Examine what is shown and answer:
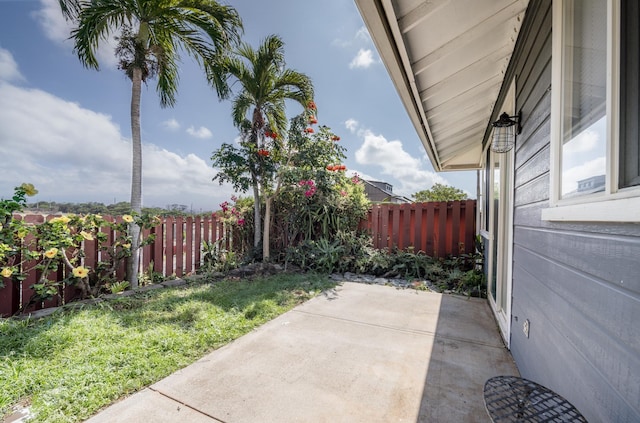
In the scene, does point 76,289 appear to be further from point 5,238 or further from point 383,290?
point 383,290

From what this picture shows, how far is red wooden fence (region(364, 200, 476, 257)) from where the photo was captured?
17.3ft

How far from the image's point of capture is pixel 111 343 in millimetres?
2260

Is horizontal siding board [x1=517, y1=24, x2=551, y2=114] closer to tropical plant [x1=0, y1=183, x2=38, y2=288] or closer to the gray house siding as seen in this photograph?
the gray house siding

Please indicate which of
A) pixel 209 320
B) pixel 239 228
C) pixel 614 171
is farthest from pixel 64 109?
pixel 614 171

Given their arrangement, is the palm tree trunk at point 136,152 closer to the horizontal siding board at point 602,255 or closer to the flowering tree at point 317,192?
the flowering tree at point 317,192

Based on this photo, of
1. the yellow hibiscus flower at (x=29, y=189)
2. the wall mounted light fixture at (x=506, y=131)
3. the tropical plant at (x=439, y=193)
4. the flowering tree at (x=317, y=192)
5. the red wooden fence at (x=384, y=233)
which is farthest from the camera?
the tropical plant at (x=439, y=193)

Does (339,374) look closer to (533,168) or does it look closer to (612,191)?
(612,191)

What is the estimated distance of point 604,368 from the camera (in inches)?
35.9

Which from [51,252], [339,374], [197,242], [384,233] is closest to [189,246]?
[197,242]

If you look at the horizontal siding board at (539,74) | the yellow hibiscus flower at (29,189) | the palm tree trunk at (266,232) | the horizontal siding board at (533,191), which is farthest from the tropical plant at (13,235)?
the horizontal siding board at (539,74)

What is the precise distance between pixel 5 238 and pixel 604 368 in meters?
4.29

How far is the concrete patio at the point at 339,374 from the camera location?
1.58 metres

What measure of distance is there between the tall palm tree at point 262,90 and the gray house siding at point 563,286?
4.23 metres

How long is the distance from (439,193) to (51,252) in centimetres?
1792
